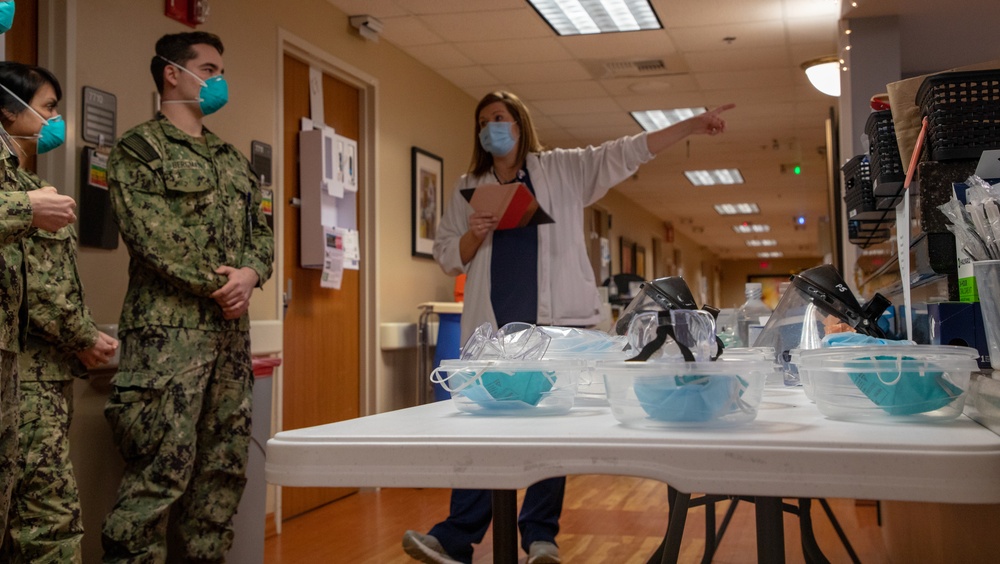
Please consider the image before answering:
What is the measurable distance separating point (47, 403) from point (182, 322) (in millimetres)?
424

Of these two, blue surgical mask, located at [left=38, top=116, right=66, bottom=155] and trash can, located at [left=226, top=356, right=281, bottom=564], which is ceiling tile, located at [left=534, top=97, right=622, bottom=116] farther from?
blue surgical mask, located at [left=38, top=116, right=66, bottom=155]

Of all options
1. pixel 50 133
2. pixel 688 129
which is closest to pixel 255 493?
pixel 50 133

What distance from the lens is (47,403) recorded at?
2.25 metres

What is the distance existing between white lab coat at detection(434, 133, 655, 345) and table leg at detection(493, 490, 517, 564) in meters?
1.53

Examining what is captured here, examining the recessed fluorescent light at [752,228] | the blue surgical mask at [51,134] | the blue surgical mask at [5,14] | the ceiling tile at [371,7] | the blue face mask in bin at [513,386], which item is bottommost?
the blue face mask in bin at [513,386]

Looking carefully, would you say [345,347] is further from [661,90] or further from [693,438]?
[693,438]

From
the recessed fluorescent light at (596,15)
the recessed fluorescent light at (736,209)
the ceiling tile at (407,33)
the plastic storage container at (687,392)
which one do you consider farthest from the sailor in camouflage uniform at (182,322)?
the recessed fluorescent light at (736,209)

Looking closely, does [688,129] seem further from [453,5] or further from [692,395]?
[453,5]

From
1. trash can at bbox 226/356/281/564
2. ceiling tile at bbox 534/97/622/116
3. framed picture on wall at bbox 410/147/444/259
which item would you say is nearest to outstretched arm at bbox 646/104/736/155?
trash can at bbox 226/356/281/564

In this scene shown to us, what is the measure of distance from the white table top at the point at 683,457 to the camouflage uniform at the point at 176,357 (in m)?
1.68

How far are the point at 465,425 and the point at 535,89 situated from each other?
225 inches

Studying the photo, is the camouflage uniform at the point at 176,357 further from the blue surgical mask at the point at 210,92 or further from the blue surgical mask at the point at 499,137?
the blue surgical mask at the point at 499,137

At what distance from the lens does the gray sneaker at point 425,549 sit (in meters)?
2.62

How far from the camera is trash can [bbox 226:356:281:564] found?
9.49 ft
